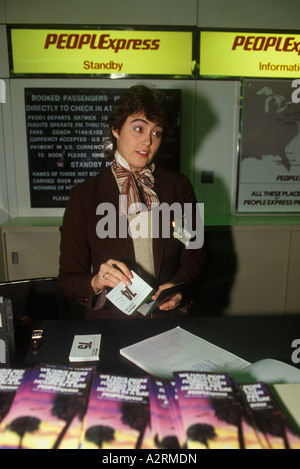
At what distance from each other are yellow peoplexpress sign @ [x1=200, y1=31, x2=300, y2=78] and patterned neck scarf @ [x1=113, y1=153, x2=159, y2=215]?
1639 millimetres

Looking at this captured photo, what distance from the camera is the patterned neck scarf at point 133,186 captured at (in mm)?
1727

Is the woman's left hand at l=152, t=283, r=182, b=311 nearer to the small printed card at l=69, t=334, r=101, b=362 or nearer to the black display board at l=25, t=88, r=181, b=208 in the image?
the small printed card at l=69, t=334, r=101, b=362

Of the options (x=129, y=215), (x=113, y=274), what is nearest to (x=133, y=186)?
(x=129, y=215)

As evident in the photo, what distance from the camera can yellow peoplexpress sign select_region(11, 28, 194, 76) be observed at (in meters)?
2.81

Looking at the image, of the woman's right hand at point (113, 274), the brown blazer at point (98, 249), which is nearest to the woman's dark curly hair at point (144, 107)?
the brown blazer at point (98, 249)

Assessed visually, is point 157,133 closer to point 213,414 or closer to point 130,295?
point 130,295

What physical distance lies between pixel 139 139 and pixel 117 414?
1.26m

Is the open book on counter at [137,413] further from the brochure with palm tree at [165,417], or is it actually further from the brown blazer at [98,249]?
the brown blazer at [98,249]

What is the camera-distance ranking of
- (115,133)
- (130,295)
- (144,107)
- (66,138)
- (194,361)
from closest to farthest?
(194,361) < (130,295) < (144,107) < (115,133) < (66,138)

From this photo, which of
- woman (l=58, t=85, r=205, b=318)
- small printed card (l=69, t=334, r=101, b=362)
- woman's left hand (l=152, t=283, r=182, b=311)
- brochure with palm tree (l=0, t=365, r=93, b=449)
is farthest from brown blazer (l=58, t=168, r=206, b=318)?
brochure with palm tree (l=0, t=365, r=93, b=449)

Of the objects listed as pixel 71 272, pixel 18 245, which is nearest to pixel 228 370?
pixel 71 272

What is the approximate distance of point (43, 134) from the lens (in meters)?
2.95

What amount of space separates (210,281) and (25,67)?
228 cm

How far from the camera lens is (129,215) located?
1729 millimetres
